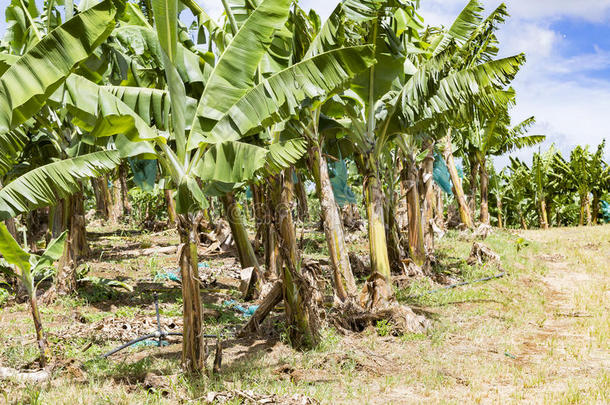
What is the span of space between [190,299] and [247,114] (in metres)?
2.03

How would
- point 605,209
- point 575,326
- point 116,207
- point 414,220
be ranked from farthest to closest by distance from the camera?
point 605,209, point 116,207, point 414,220, point 575,326

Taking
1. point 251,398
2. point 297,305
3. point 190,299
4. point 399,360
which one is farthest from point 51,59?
point 399,360

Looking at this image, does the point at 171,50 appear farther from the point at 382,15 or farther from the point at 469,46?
the point at 469,46

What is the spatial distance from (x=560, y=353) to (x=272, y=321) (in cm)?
395

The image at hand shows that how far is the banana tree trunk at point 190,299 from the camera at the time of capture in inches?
218

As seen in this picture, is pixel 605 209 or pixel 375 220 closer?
pixel 375 220

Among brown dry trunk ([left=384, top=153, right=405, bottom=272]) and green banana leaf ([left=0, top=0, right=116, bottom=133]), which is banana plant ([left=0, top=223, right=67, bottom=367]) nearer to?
green banana leaf ([left=0, top=0, right=116, bottom=133])

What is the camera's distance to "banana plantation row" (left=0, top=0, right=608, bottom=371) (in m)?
→ 5.25

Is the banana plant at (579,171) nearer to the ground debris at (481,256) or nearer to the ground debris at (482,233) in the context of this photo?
the ground debris at (482,233)

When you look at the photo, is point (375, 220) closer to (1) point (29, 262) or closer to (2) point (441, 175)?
(1) point (29, 262)

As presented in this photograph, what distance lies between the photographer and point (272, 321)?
26.8 feet

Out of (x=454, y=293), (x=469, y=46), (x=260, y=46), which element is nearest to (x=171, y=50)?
(x=260, y=46)

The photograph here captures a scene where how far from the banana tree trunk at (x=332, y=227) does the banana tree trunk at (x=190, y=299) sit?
3.35m

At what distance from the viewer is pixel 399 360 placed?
6.85 meters
